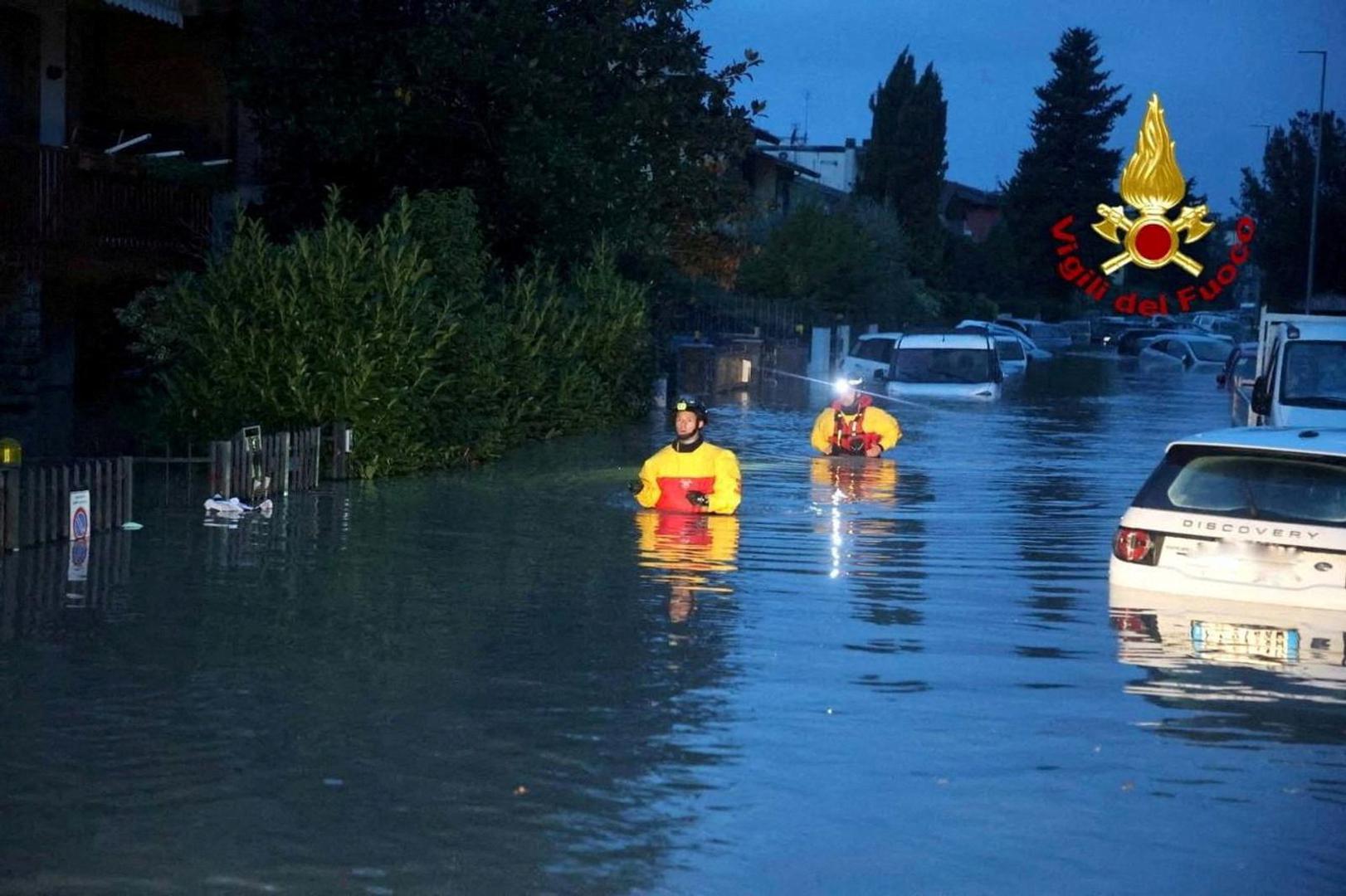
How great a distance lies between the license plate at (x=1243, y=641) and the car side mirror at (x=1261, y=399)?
7833 millimetres

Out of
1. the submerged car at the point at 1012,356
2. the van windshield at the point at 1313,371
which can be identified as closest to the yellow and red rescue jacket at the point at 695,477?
the van windshield at the point at 1313,371

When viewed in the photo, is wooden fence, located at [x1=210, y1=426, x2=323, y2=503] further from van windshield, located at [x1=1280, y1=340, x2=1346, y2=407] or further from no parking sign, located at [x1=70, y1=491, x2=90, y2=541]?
van windshield, located at [x1=1280, y1=340, x2=1346, y2=407]

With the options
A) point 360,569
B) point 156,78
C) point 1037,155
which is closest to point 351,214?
point 156,78

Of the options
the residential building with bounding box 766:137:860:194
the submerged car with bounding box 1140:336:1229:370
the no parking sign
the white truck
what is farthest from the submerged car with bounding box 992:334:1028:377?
the residential building with bounding box 766:137:860:194

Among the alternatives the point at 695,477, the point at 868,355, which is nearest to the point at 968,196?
the point at 868,355

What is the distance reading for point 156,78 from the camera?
31047 mm

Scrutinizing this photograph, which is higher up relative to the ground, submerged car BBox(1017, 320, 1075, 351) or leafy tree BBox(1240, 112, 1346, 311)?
leafy tree BBox(1240, 112, 1346, 311)

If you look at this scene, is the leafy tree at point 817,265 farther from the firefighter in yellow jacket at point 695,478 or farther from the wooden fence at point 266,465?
the firefighter in yellow jacket at point 695,478

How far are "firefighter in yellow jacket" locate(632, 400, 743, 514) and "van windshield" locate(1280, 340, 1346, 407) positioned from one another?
18.5 ft

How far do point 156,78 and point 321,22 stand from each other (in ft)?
12.7

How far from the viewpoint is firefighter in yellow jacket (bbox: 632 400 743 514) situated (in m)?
17.2

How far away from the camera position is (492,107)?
1112 inches

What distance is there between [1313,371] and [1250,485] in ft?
28.2

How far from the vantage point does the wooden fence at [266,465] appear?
16.6 meters
